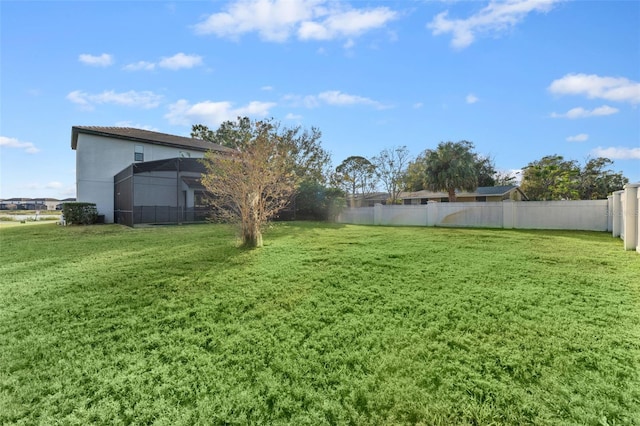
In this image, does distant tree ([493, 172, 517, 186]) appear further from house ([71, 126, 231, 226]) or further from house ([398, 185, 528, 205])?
house ([71, 126, 231, 226])

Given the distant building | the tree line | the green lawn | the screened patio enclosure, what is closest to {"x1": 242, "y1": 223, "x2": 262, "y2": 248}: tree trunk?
Result: the tree line

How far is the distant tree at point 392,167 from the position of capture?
31.7m

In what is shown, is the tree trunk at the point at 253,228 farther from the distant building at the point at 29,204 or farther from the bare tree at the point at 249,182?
the distant building at the point at 29,204

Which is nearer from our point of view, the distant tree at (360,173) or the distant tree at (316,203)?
the distant tree at (316,203)

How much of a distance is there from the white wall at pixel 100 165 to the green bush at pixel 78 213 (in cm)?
187

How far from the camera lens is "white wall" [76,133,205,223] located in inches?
727

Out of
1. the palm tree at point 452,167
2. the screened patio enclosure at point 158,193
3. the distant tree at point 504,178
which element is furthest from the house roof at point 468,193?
the screened patio enclosure at point 158,193

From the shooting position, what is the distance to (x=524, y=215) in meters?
13.3

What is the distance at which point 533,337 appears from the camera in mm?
2748

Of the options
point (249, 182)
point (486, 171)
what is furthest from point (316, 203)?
point (486, 171)

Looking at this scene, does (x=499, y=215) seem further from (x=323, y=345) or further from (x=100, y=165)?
(x=100, y=165)

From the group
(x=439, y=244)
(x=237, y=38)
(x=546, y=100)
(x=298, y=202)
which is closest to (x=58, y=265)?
(x=237, y=38)

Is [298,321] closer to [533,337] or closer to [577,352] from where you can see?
[533,337]

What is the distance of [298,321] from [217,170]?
4.96m
